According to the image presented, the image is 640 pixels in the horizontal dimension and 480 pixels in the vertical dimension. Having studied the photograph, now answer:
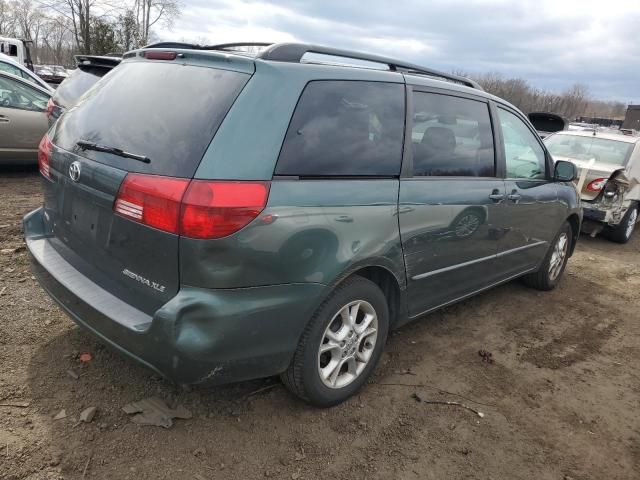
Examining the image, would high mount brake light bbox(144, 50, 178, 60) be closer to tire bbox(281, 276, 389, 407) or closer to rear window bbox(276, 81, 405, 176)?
rear window bbox(276, 81, 405, 176)

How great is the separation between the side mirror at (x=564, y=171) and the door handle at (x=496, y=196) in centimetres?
114

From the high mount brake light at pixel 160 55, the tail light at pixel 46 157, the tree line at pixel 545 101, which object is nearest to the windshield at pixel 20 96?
the tail light at pixel 46 157

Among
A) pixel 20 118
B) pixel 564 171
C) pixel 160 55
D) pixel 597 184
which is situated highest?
pixel 160 55

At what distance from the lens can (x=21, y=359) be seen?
2.93 meters

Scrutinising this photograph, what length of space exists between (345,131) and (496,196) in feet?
5.19

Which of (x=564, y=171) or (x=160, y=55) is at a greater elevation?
(x=160, y=55)

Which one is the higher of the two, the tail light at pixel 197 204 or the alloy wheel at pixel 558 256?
the tail light at pixel 197 204

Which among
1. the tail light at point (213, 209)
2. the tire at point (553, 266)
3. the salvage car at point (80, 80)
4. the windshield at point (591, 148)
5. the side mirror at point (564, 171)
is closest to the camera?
the tail light at point (213, 209)

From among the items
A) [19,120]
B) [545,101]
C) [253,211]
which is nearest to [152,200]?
[253,211]

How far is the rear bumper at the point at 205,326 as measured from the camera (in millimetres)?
2141

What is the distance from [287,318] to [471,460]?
1.19m

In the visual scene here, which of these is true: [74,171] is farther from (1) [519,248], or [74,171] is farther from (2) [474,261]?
(1) [519,248]

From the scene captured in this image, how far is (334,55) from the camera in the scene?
108 inches

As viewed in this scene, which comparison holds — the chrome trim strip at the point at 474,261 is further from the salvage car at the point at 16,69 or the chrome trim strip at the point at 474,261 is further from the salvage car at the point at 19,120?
the salvage car at the point at 16,69
